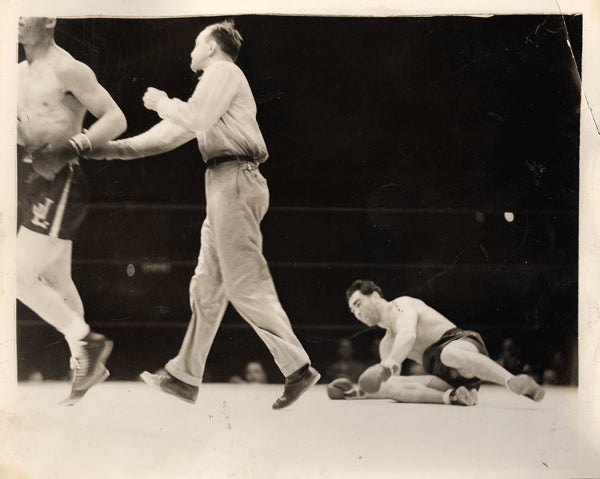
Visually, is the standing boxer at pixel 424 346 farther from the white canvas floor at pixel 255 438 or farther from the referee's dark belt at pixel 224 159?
the referee's dark belt at pixel 224 159

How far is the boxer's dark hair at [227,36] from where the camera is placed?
2.23 meters

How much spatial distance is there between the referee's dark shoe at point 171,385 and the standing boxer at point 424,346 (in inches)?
21.4

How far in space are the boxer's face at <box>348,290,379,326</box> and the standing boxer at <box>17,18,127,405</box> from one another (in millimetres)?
895

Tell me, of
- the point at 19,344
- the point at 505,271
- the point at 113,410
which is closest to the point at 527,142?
the point at 505,271

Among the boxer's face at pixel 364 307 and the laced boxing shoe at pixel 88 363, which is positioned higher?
the boxer's face at pixel 364 307

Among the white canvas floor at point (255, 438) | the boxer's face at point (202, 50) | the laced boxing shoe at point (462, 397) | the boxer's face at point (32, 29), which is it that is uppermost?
the boxer's face at point (32, 29)

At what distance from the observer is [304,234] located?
2.23 meters

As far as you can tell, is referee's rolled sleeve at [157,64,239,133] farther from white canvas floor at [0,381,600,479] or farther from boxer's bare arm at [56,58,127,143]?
white canvas floor at [0,381,600,479]

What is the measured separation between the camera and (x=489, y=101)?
7.37 feet

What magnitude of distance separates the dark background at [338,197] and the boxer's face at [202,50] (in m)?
0.03

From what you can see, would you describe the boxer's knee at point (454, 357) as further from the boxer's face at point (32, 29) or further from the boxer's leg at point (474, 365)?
the boxer's face at point (32, 29)

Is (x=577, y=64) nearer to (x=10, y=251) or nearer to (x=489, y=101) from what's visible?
(x=489, y=101)

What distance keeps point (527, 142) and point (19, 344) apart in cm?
177

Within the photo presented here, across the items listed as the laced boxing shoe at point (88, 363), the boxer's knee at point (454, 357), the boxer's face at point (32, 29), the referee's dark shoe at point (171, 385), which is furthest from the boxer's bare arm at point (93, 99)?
the boxer's knee at point (454, 357)
